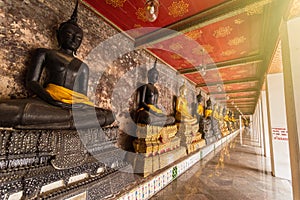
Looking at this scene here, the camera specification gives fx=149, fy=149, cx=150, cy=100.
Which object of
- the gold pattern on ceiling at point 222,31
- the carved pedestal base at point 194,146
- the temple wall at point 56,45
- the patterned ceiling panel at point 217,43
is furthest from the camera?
the carved pedestal base at point 194,146

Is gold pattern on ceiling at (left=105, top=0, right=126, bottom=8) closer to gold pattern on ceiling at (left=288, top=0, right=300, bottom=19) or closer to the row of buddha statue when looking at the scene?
the row of buddha statue

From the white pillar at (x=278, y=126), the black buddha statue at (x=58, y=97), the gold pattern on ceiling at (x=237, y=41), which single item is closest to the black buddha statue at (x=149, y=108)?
the black buddha statue at (x=58, y=97)

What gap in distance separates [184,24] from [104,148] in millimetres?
2232

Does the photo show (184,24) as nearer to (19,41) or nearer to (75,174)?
(19,41)

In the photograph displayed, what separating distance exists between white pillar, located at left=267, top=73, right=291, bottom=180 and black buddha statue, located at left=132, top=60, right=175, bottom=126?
101 inches

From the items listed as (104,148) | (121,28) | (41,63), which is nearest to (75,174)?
(104,148)

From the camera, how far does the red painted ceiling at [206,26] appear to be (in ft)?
6.71

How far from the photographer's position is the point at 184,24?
2436mm

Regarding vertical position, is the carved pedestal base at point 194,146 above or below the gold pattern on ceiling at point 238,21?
below

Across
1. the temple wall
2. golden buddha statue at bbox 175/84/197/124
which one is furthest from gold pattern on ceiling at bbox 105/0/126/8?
golden buddha statue at bbox 175/84/197/124

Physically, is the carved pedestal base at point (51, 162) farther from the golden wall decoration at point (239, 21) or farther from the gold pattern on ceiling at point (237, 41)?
the gold pattern on ceiling at point (237, 41)

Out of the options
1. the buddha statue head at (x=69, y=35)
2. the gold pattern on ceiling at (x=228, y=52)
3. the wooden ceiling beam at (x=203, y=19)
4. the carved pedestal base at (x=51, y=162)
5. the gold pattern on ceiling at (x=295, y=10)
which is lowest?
the carved pedestal base at (x=51, y=162)

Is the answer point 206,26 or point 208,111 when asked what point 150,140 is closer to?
point 206,26

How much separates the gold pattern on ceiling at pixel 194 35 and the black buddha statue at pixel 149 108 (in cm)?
101
